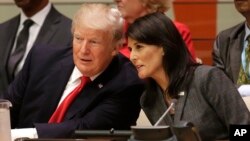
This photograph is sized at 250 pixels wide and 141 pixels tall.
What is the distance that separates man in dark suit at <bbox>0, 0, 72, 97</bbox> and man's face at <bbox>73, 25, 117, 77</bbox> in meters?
1.02

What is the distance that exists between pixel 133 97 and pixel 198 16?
190cm

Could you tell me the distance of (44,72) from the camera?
3.09 metres

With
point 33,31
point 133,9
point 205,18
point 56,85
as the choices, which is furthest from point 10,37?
point 205,18

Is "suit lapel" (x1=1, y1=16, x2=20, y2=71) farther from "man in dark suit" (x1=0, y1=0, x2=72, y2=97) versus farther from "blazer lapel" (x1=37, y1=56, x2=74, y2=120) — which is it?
"blazer lapel" (x1=37, y1=56, x2=74, y2=120)

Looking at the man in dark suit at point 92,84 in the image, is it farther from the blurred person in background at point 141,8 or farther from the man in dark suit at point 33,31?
the man in dark suit at point 33,31

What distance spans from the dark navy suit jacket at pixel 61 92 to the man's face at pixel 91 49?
0.21ft

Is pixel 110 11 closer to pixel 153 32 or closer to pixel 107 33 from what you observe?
pixel 107 33

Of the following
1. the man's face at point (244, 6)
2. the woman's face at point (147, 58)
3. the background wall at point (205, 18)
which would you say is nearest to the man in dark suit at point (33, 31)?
the background wall at point (205, 18)

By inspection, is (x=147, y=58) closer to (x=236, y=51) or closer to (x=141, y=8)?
(x=141, y=8)

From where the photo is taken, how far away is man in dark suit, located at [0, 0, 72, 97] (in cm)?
405

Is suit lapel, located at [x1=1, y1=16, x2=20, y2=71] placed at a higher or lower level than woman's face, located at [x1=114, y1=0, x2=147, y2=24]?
lower

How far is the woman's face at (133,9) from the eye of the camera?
3.73m

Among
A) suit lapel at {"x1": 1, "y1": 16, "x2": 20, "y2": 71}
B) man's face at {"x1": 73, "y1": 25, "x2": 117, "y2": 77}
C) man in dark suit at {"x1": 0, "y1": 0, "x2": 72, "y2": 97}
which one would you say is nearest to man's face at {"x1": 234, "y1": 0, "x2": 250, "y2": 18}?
man in dark suit at {"x1": 0, "y1": 0, "x2": 72, "y2": 97}

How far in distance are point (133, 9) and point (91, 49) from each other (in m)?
0.93
